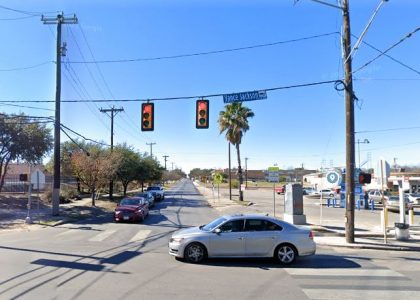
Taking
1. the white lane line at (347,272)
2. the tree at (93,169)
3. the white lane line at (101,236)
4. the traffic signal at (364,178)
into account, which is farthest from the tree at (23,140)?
the white lane line at (347,272)

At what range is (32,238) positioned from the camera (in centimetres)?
1706

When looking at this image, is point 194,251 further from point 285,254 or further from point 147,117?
point 147,117

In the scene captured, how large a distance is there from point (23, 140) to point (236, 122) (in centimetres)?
2223

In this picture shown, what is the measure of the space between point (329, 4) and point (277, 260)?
9.96 meters

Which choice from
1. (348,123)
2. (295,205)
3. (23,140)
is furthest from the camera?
(23,140)

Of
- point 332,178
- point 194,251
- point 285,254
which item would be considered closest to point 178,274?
point 194,251

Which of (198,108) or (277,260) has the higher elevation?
(198,108)

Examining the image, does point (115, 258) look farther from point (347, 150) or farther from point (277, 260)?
point (347, 150)

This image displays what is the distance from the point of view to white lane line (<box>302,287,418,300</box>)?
27.8ft

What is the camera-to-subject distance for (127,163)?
49094 mm

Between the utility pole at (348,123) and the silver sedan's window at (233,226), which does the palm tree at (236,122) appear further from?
the silver sedan's window at (233,226)

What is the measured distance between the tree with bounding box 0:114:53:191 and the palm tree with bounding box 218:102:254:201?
62.6ft

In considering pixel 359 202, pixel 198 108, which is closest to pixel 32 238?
pixel 198 108

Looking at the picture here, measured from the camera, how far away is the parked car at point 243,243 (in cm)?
1216
